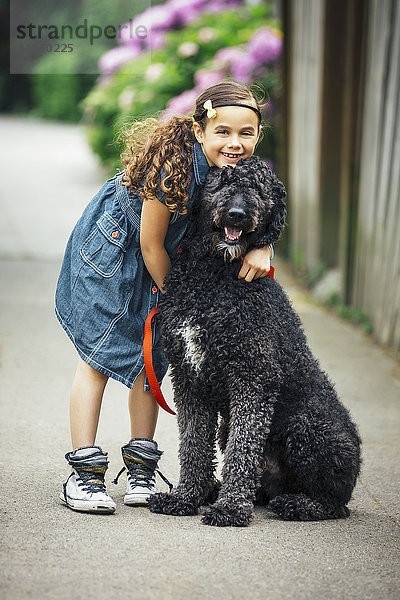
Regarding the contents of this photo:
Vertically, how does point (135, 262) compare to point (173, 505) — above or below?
above

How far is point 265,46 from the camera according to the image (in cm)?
989

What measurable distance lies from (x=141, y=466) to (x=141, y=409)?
0.82 ft

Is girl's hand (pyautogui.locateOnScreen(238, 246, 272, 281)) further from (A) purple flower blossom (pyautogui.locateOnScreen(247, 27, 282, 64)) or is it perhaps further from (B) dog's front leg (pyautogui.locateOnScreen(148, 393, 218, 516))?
(A) purple flower blossom (pyautogui.locateOnScreen(247, 27, 282, 64))

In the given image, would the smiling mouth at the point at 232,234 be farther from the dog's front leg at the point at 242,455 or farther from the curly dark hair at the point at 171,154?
the dog's front leg at the point at 242,455

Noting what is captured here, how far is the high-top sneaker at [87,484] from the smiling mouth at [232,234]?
3.58 ft

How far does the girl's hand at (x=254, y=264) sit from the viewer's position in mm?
3279

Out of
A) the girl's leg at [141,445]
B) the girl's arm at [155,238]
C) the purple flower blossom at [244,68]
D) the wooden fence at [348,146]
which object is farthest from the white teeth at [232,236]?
the purple flower blossom at [244,68]

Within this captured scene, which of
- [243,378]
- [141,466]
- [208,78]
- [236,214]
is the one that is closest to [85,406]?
[141,466]

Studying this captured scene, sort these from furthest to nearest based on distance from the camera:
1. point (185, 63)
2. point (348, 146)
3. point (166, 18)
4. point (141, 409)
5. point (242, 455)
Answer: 1. point (166, 18)
2. point (185, 63)
3. point (348, 146)
4. point (141, 409)
5. point (242, 455)

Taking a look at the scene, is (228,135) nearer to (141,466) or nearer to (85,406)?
(85,406)

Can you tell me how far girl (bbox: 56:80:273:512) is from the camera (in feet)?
10.8

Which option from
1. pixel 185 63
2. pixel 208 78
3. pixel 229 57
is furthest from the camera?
pixel 185 63

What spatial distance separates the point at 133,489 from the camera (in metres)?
3.61

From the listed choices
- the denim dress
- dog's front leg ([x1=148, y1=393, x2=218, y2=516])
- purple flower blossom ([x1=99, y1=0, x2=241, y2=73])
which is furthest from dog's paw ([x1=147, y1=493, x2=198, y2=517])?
purple flower blossom ([x1=99, y1=0, x2=241, y2=73])
